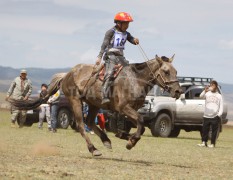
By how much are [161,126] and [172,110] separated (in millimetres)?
801

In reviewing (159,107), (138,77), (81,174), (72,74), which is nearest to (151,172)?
(81,174)

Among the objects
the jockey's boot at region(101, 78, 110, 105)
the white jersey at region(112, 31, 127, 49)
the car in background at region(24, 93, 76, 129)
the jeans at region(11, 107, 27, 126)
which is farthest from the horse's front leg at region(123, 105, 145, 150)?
the car in background at region(24, 93, 76, 129)

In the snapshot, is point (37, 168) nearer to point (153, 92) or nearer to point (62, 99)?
point (153, 92)

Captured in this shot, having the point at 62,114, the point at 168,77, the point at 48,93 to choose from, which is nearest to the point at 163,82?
the point at 168,77

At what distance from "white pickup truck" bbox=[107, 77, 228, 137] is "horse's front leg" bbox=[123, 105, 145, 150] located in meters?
12.5

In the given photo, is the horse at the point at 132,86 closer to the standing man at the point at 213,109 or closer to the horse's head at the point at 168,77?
the horse's head at the point at 168,77

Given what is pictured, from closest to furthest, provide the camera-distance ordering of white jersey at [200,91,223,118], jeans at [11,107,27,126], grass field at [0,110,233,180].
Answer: grass field at [0,110,233,180]
white jersey at [200,91,223,118]
jeans at [11,107,27,126]

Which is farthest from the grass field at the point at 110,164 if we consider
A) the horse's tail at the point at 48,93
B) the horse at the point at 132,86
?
the horse's tail at the point at 48,93

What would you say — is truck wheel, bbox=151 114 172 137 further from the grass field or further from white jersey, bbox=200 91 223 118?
the grass field

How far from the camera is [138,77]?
13391mm

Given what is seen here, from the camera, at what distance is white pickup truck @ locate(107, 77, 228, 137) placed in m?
26.0

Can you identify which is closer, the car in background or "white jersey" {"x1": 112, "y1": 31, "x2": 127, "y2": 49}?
"white jersey" {"x1": 112, "y1": 31, "x2": 127, "y2": 49}

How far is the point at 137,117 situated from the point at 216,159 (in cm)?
344

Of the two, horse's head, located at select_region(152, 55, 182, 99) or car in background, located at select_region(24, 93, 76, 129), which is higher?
horse's head, located at select_region(152, 55, 182, 99)
